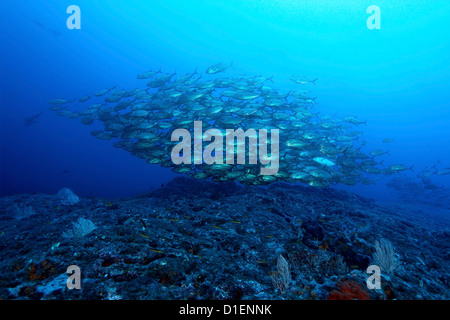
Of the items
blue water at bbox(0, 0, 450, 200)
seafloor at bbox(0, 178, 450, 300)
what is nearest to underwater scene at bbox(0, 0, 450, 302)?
seafloor at bbox(0, 178, 450, 300)

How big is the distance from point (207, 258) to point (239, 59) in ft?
370

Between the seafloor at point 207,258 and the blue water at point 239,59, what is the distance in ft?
139

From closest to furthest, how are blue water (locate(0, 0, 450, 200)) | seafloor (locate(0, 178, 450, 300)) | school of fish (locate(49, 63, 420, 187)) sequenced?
seafloor (locate(0, 178, 450, 300))
school of fish (locate(49, 63, 420, 187))
blue water (locate(0, 0, 450, 200))

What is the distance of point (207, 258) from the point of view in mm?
4020

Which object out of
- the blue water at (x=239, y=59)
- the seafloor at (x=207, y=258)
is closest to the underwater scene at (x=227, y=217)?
the seafloor at (x=207, y=258)

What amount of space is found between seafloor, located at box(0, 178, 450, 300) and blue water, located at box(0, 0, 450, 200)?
1669 inches

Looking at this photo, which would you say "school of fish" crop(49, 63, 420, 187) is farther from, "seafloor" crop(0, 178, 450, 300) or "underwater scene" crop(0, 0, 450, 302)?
"seafloor" crop(0, 178, 450, 300)

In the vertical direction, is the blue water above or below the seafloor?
above

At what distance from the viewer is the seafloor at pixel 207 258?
3.06 m

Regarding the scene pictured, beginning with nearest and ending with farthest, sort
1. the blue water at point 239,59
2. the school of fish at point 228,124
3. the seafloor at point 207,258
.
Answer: the seafloor at point 207,258, the school of fish at point 228,124, the blue water at point 239,59

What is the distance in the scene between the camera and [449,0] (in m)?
61.6

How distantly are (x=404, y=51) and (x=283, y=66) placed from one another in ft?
163

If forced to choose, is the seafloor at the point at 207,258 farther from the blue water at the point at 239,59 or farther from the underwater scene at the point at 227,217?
the blue water at the point at 239,59

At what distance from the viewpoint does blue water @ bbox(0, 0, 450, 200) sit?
185 feet
